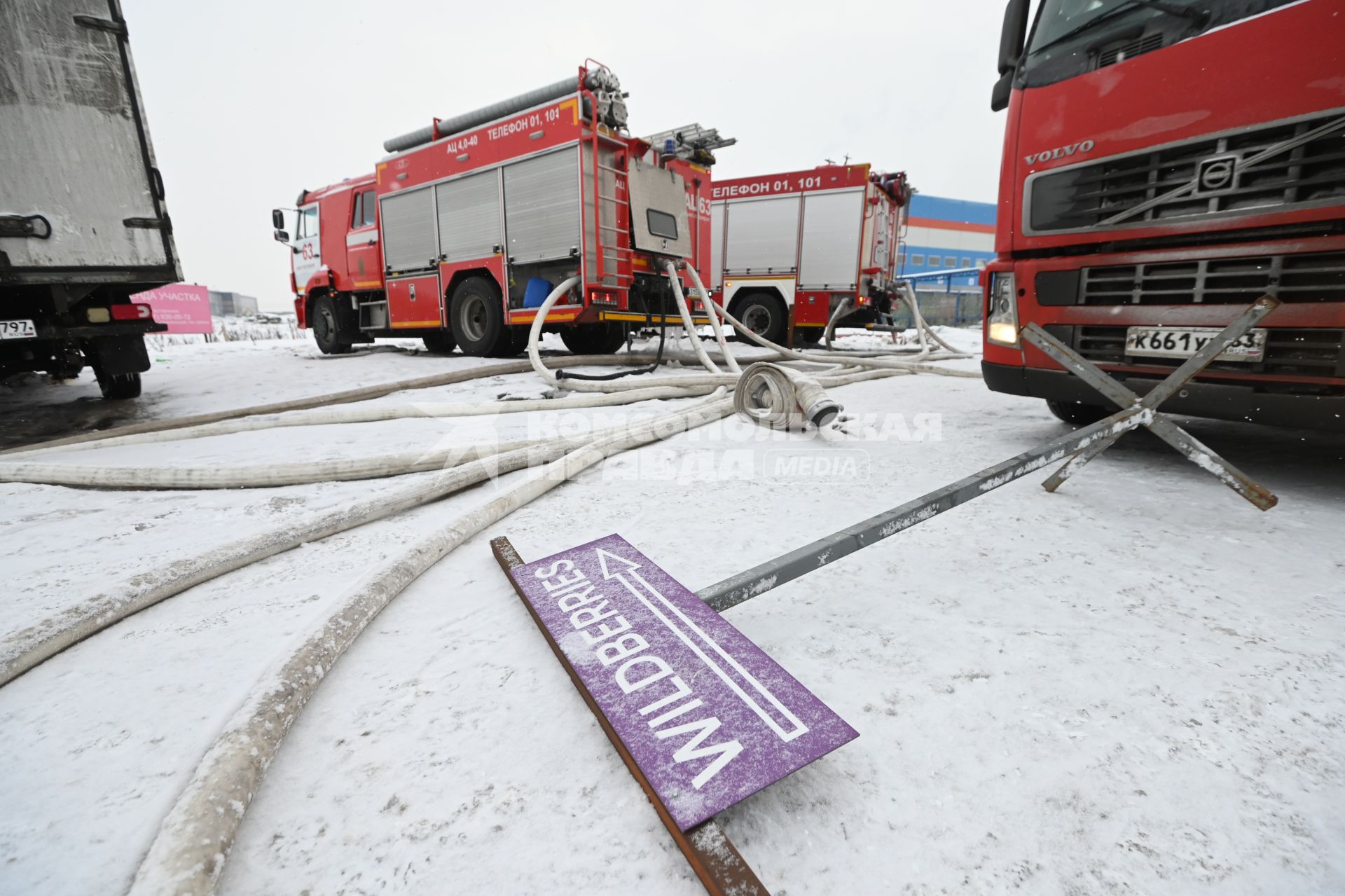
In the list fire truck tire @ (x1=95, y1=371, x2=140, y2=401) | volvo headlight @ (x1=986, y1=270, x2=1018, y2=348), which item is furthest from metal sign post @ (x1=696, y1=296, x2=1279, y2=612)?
fire truck tire @ (x1=95, y1=371, x2=140, y2=401)

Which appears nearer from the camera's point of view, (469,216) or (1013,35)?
(1013,35)

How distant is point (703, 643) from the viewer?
1.17m

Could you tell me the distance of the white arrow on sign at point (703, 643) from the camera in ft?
3.18

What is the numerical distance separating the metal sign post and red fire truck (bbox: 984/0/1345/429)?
0.62ft

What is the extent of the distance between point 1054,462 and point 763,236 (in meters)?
8.83

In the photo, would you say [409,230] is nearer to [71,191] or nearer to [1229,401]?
[71,191]

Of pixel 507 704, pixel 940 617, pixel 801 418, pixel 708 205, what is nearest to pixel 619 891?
pixel 507 704

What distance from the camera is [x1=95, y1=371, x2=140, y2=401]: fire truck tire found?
16.2 ft

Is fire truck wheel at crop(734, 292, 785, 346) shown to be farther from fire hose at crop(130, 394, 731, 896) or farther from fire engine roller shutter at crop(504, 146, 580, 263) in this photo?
fire hose at crop(130, 394, 731, 896)

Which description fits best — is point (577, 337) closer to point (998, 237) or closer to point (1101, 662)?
point (998, 237)

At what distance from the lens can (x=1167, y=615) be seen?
1.45 m

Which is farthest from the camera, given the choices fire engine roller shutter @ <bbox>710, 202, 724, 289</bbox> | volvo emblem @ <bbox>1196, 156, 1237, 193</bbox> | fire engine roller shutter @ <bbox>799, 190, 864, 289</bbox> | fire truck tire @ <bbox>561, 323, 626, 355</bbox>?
fire engine roller shutter @ <bbox>710, 202, 724, 289</bbox>

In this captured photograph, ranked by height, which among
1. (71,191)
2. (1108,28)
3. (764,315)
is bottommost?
(764,315)

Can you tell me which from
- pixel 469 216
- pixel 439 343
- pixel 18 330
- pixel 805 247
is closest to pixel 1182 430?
pixel 18 330
